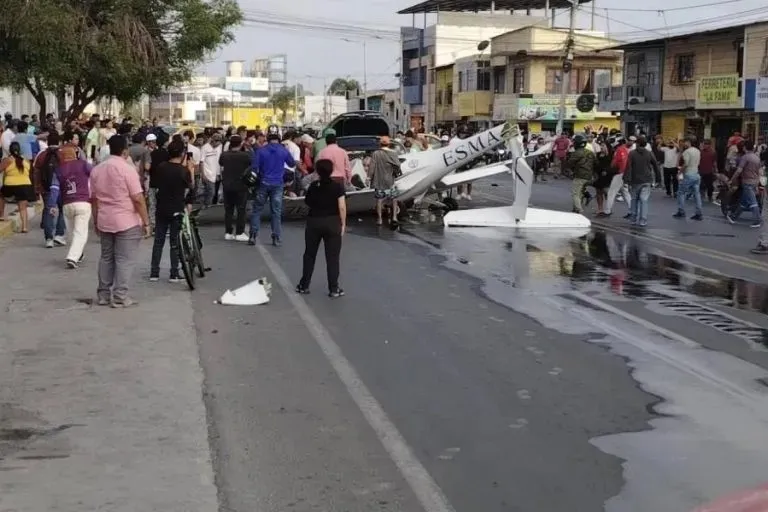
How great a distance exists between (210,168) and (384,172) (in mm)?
5016

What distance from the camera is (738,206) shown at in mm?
22891

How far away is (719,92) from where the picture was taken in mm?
40469

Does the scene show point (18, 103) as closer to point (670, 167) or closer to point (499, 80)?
point (670, 167)

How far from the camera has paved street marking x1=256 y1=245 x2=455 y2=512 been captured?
5.78 m

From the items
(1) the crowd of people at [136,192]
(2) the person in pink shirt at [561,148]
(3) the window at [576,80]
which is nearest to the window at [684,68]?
(2) the person in pink shirt at [561,148]

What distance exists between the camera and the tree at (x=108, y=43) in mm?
26297

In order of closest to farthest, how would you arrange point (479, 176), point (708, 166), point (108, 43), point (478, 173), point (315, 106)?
point (479, 176), point (478, 173), point (108, 43), point (708, 166), point (315, 106)

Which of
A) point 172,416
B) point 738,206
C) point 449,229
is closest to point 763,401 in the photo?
point 172,416

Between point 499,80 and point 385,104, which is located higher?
point 499,80

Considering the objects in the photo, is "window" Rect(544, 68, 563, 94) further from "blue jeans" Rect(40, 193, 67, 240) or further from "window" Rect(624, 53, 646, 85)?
"blue jeans" Rect(40, 193, 67, 240)

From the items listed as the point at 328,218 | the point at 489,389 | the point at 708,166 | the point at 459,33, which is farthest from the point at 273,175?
the point at 459,33

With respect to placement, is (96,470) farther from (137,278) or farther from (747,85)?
(747,85)

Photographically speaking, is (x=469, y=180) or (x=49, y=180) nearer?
(x=49, y=180)

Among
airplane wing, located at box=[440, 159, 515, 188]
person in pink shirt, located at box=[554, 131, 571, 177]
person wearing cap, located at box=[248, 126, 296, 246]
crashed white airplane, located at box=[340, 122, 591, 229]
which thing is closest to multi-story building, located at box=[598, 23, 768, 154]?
person in pink shirt, located at box=[554, 131, 571, 177]
